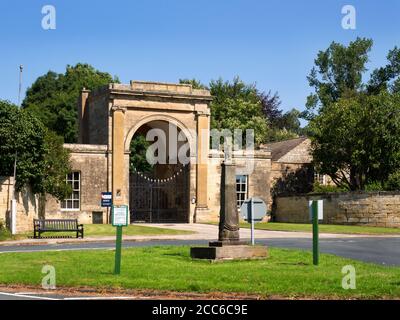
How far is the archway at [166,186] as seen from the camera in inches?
1949

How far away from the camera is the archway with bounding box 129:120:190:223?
162ft

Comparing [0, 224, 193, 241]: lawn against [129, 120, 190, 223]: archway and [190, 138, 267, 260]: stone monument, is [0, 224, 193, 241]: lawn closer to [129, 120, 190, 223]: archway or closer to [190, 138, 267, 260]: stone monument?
[129, 120, 190, 223]: archway

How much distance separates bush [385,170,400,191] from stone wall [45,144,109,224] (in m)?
18.0

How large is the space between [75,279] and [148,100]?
110 feet

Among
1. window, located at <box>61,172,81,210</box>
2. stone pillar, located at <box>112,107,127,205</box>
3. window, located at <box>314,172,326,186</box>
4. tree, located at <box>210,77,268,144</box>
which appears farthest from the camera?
tree, located at <box>210,77,268,144</box>

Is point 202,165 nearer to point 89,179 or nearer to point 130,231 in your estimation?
point 89,179

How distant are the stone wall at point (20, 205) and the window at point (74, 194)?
6.43 metres

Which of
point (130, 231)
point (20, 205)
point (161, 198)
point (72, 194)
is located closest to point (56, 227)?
point (20, 205)

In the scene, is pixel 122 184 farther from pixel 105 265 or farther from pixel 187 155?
Result: pixel 105 265

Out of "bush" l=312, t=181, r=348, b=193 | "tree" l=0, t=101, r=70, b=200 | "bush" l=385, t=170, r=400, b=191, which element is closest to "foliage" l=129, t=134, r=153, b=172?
"bush" l=312, t=181, r=348, b=193

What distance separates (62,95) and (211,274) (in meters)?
55.7

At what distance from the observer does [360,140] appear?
4584cm

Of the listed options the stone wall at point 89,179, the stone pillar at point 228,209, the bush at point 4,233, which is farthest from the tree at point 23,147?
the stone pillar at point 228,209
